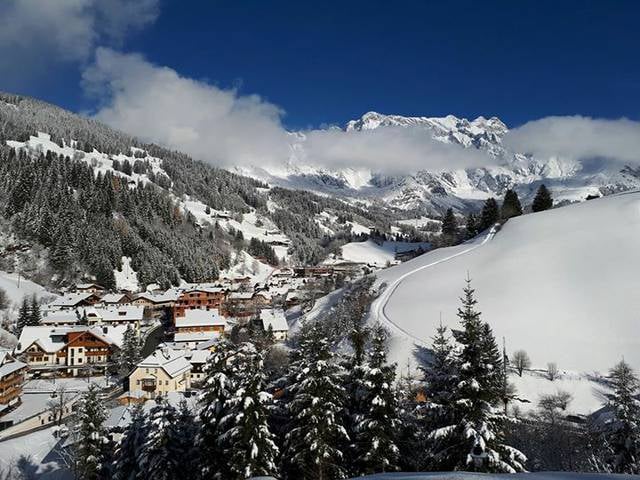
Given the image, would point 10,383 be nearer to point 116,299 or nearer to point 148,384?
point 148,384

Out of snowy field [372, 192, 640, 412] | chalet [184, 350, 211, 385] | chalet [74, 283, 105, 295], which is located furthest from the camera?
chalet [74, 283, 105, 295]

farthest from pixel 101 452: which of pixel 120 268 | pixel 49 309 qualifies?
pixel 120 268

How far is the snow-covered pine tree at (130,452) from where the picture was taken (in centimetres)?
2662

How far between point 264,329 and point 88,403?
5093cm

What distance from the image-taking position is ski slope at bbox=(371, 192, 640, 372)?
5412 cm

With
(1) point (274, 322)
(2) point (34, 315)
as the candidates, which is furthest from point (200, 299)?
(2) point (34, 315)

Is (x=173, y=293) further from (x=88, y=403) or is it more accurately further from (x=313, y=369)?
(x=313, y=369)

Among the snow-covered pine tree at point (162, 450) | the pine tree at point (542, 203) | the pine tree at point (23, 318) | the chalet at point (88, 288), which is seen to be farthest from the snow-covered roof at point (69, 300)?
the pine tree at point (542, 203)

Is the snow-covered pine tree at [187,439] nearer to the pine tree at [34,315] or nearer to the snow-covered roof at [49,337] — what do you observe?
the snow-covered roof at [49,337]

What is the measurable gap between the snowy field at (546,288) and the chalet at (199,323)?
2993 centimetres

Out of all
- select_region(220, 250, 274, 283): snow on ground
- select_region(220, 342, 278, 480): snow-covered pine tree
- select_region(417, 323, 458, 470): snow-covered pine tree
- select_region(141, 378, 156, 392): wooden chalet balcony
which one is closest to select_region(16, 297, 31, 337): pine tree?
select_region(141, 378, 156, 392): wooden chalet balcony

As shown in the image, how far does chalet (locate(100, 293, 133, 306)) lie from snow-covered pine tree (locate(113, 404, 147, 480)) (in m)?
80.4

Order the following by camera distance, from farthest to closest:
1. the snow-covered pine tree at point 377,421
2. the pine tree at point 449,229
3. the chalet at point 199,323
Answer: the pine tree at point 449,229, the chalet at point 199,323, the snow-covered pine tree at point 377,421

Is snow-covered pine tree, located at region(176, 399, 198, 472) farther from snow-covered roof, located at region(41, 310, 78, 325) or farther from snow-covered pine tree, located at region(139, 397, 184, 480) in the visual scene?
snow-covered roof, located at region(41, 310, 78, 325)
